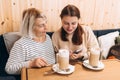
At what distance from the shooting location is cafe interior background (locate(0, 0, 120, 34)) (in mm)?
2387

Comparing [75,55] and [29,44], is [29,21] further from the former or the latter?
[75,55]

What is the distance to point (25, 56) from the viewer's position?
6.05 feet

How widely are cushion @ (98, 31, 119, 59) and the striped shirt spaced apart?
87cm

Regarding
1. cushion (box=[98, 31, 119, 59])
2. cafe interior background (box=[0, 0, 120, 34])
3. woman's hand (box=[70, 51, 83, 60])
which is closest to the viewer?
woman's hand (box=[70, 51, 83, 60])

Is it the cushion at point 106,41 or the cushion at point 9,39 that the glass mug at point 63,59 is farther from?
the cushion at point 106,41

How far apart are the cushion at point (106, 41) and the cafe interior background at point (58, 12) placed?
0.65 ft

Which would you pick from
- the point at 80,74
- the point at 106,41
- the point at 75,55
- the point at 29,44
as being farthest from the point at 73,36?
the point at 106,41

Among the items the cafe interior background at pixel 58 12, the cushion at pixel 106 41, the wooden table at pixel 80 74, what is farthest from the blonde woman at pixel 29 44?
the cushion at pixel 106 41

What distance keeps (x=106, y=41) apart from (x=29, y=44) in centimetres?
121

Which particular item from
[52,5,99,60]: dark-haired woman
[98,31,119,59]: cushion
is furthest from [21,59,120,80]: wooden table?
[98,31,119,59]: cushion

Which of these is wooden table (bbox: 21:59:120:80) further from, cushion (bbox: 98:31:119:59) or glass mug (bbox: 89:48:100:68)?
cushion (bbox: 98:31:119:59)

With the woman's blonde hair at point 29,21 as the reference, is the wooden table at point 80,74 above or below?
below

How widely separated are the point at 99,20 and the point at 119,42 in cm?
41

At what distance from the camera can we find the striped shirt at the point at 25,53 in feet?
5.73
